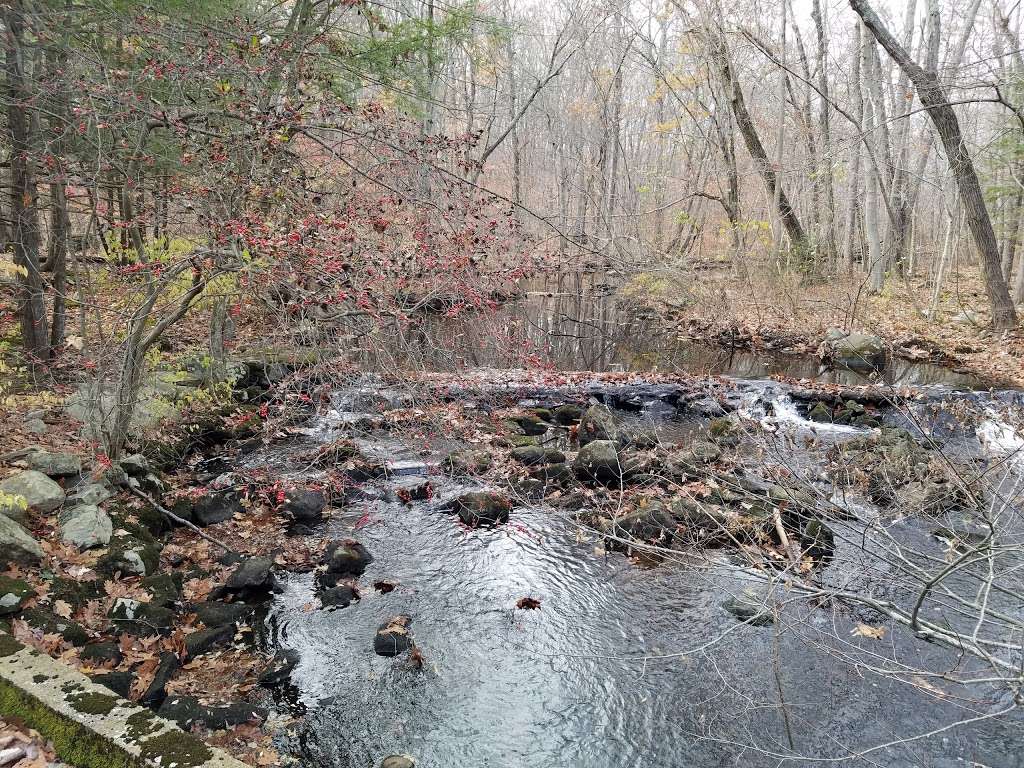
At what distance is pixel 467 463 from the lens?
823cm

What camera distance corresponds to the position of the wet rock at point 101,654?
171 inches

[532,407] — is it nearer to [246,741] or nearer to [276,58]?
[276,58]

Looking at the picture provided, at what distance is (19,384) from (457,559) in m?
5.69

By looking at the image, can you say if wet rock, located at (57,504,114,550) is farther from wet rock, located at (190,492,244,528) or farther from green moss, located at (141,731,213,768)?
green moss, located at (141,731,213,768)

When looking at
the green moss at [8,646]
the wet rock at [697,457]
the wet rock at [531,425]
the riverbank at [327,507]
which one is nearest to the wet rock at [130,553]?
the riverbank at [327,507]

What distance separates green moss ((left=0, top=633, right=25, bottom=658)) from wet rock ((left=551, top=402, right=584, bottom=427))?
27.1ft

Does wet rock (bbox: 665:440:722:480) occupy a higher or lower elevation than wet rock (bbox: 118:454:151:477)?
lower

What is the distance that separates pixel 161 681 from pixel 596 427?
6.73m

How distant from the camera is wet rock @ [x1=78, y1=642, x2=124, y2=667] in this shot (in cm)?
434

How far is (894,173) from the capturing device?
18656 mm

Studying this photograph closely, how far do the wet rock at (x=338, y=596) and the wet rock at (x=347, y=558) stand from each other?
13.1 inches

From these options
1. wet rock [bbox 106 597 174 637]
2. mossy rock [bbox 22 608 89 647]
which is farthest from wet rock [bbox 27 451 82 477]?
mossy rock [bbox 22 608 89 647]

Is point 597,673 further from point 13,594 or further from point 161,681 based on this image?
point 13,594

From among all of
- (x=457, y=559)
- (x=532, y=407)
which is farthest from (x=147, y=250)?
(x=532, y=407)
